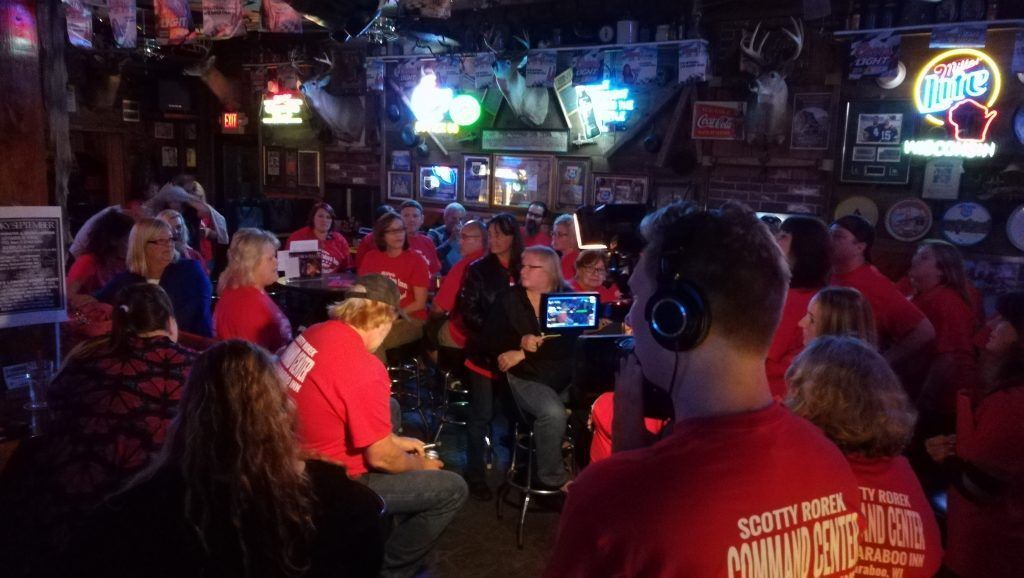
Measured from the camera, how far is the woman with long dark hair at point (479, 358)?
15.1ft

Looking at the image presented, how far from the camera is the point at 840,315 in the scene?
123 inches

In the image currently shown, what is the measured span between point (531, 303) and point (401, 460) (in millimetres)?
1517

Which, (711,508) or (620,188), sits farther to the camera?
(620,188)

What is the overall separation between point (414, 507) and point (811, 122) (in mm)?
6523

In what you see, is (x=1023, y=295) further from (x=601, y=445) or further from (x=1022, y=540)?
(x=601, y=445)

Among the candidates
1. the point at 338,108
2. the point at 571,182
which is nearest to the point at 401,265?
the point at 571,182

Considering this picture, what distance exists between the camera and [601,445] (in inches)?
110

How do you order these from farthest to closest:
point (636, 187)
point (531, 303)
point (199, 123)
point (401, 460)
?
point (199, 123) → point (636, 187) → point (531, 303) → point (401, 460)

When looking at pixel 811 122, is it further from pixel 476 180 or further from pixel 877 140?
pixel 476 180

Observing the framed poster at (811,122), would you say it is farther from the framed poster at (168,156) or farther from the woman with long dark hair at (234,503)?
the framed poster at (168,156)

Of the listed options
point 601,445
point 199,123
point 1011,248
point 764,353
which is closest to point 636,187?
point 1011,248

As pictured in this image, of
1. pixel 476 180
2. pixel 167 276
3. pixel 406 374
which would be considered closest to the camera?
pixel 167 276

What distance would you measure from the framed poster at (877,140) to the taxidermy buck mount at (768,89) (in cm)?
67

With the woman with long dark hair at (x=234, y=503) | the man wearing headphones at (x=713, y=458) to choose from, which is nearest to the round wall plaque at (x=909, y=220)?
the woman with long dark hair at (x=234, y=503)
